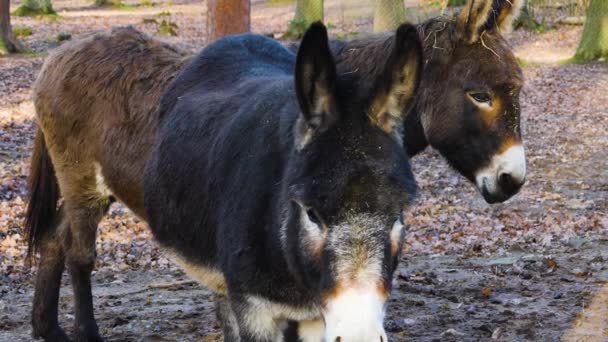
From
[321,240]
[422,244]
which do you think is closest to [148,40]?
[321,240]

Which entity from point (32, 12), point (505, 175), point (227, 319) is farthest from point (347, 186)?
point (32, 12)

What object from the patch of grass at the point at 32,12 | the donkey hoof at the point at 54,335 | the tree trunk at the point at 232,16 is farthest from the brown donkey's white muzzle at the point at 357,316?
the patch of grass at the point at 32,12

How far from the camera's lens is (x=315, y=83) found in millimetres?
3107

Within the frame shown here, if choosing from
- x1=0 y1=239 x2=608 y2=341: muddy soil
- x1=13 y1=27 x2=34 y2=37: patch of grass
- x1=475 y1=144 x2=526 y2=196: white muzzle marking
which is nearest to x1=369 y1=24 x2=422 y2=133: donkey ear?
x1=475 y1=144 x2=526 y2=196: white muzzle marking

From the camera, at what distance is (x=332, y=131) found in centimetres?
312

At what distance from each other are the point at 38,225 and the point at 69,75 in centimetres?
117

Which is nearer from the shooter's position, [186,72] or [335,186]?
[335,186]

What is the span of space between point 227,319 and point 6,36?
18.0 metres

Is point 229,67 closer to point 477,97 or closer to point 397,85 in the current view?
point 477,97

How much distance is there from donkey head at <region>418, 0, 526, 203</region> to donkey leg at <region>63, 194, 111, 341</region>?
89.1 inches

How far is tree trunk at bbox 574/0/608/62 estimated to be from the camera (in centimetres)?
2014

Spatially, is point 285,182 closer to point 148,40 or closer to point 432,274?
point 148,40

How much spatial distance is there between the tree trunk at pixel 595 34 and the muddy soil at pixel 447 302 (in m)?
13.8

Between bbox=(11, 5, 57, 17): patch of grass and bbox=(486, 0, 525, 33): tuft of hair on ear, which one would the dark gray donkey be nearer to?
bbox=(486, 0, 525, 33): tuft of hair on ear
